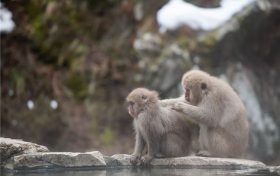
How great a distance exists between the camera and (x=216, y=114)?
8.36 meters

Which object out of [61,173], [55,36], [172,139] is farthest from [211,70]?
[61,173]

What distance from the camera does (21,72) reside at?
54.7ft

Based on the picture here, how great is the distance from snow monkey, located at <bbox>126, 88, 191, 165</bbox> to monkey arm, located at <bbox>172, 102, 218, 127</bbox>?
5.6 inches

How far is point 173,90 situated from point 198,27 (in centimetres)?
152

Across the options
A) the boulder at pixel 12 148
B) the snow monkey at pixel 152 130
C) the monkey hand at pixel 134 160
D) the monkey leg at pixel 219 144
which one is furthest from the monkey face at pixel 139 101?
the boulder at pixel 12 148

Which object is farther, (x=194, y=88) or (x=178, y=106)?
(x=194, y=88)

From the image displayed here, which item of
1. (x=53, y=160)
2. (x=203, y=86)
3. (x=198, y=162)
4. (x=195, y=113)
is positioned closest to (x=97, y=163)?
(x=53, y=160)

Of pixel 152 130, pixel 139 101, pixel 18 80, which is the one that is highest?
pixel 18 80

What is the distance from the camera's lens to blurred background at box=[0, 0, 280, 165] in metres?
13.9

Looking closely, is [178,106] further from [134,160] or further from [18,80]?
[18,80]

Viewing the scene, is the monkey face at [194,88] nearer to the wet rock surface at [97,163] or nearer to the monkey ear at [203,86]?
the monkey ear at [203,86]

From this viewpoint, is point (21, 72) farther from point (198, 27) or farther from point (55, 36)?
point (198, 27)

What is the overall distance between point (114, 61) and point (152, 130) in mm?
8542

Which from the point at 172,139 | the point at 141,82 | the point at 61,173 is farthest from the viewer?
the point at 141,82
